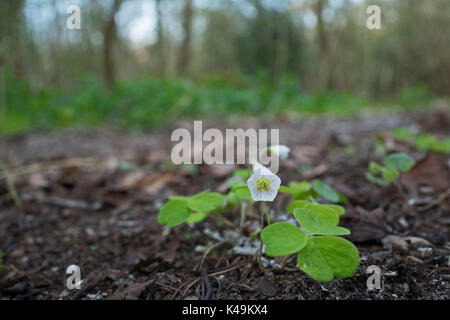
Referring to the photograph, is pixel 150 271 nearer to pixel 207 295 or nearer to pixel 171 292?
pixel 171 292

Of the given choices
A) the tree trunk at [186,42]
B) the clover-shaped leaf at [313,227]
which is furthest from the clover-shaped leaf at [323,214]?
the tree trunk at [186,42]

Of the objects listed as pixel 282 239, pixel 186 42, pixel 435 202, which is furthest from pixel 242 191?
pixel 186 42

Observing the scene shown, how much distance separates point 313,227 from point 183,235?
73 centimetres

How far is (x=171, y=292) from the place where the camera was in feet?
3.63

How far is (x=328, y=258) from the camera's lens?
34.6 inches

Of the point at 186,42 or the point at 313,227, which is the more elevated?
the point at 186,42

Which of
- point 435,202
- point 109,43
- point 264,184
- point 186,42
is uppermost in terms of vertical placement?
point 186,42

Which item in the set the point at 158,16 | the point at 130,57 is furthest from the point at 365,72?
the point at 130,57

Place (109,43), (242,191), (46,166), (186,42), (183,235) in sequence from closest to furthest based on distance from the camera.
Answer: (242,191)
(183,235)
(46,166)
(109,43)
(186,42)

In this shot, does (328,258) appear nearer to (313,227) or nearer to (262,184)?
(313,227)

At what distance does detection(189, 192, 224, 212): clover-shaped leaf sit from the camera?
43.1 inches

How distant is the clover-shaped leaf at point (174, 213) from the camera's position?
1.12 meters

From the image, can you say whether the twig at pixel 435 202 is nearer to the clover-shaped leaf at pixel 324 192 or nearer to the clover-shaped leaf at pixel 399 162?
the clover-shaped leaf at pixel 399 162
